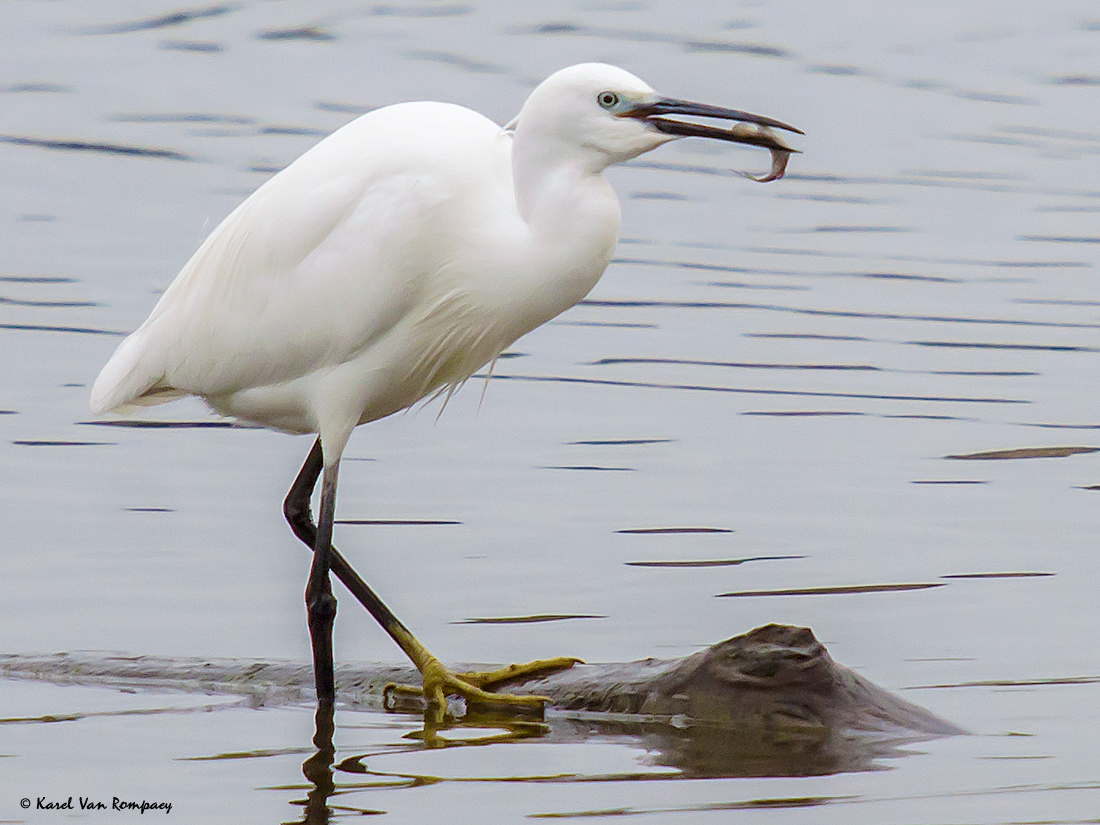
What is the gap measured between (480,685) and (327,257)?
4.72ft

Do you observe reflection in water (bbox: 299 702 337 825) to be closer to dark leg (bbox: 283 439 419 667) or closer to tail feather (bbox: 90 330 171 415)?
dark leg (bbox: 283 439 419 667)

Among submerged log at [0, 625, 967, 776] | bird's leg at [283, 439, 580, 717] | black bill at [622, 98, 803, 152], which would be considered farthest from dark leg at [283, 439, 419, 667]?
black bill at [622, 98, 803, 152]

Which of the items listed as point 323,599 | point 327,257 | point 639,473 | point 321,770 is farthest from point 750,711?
point 639,473

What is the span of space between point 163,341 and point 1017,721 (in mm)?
3062

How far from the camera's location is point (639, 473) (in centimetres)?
930

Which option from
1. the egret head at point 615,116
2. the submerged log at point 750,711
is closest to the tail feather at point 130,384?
the submerged log at point 750,711

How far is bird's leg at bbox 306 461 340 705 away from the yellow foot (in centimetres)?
22

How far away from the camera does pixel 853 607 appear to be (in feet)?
24.7

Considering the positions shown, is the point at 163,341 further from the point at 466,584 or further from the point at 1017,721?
the point at 1017,721

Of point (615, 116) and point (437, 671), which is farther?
point (437, 671)

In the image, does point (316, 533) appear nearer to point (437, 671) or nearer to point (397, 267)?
point (437, 671)

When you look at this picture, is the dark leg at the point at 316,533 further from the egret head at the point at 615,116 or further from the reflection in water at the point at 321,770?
the egret head at the point at 615,116

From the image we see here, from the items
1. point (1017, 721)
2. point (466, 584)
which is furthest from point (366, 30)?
point (1017, 721)

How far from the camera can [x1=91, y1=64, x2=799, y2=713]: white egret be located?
20.2 ft
